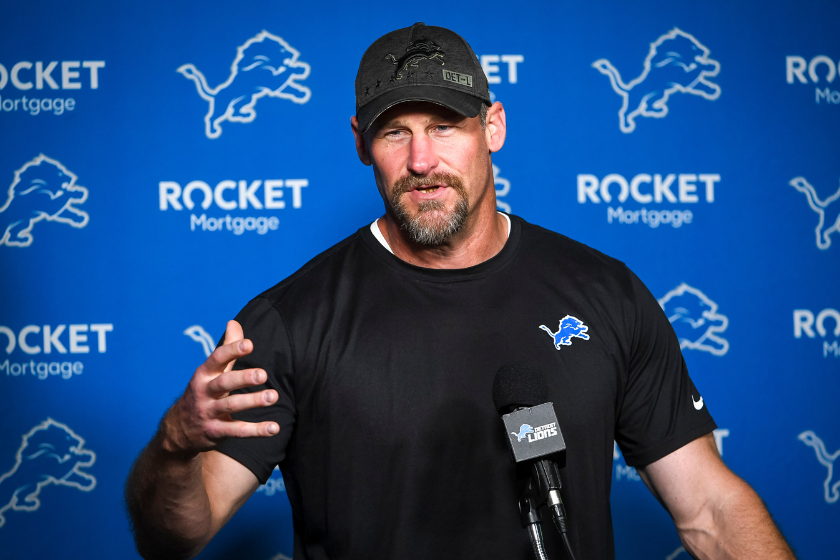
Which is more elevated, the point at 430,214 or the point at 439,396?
the point at 430,214

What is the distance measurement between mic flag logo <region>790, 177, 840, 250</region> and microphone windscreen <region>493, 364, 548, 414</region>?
5.78 ft

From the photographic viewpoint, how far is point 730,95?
2.22 meters

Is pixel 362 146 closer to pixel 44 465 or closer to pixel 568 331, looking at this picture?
pixel 568 331

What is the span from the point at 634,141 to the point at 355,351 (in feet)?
4.36

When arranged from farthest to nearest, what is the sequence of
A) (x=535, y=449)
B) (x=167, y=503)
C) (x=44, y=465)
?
(x=44, y=465) → (x=167, y=503) → (x=535, y=449)

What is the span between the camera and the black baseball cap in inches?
49.9

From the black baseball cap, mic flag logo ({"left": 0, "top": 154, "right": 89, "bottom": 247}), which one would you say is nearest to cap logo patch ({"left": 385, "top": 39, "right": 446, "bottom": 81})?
the black baseball cap

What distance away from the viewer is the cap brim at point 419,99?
1.25m

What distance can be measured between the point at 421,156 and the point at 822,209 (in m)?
1.57

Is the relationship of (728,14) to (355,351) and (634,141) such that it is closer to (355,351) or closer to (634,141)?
(634,141)

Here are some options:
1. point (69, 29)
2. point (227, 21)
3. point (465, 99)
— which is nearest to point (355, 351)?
point (465, 99)

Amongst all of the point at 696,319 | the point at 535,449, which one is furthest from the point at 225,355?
the point at 696,319

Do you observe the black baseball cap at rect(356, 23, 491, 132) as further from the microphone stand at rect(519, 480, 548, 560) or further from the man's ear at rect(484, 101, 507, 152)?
the microphone stand at rect(519, 480, 548, 560)

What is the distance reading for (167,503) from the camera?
104 centimetres
